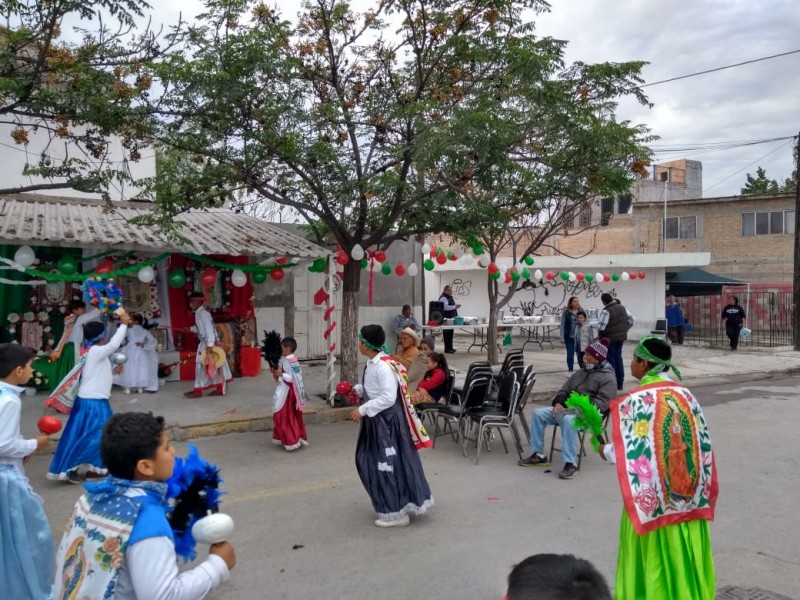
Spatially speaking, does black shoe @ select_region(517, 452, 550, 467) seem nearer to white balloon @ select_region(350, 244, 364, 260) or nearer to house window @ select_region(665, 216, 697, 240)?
white balloon @ select_region(350, 244, 364, 260)

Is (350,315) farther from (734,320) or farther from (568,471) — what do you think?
(734,320)

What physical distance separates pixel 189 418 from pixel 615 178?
6.71m

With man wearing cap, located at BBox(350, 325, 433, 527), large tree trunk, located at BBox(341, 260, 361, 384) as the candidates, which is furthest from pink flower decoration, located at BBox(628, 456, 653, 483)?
large tree trunk, located at BBox(341, 260, 361, 384)

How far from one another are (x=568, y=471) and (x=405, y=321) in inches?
338

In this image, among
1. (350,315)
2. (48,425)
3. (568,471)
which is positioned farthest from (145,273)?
(568,471)

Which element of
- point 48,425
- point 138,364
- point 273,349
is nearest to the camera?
point 48,425

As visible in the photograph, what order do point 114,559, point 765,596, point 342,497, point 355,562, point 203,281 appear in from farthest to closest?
point 203,281 → point 342,497 → point 355,562 → point 765,596 → point 114,559

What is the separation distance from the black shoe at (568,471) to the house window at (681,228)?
2360 cm

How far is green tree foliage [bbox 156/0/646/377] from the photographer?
28.5ft

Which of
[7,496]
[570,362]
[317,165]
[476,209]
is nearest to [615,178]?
[476,209]

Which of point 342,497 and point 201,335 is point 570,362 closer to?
point 201,335

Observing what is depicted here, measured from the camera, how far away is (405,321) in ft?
49.7

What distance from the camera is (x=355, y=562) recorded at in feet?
15.4

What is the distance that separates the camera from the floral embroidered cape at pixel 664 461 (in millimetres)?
3385
